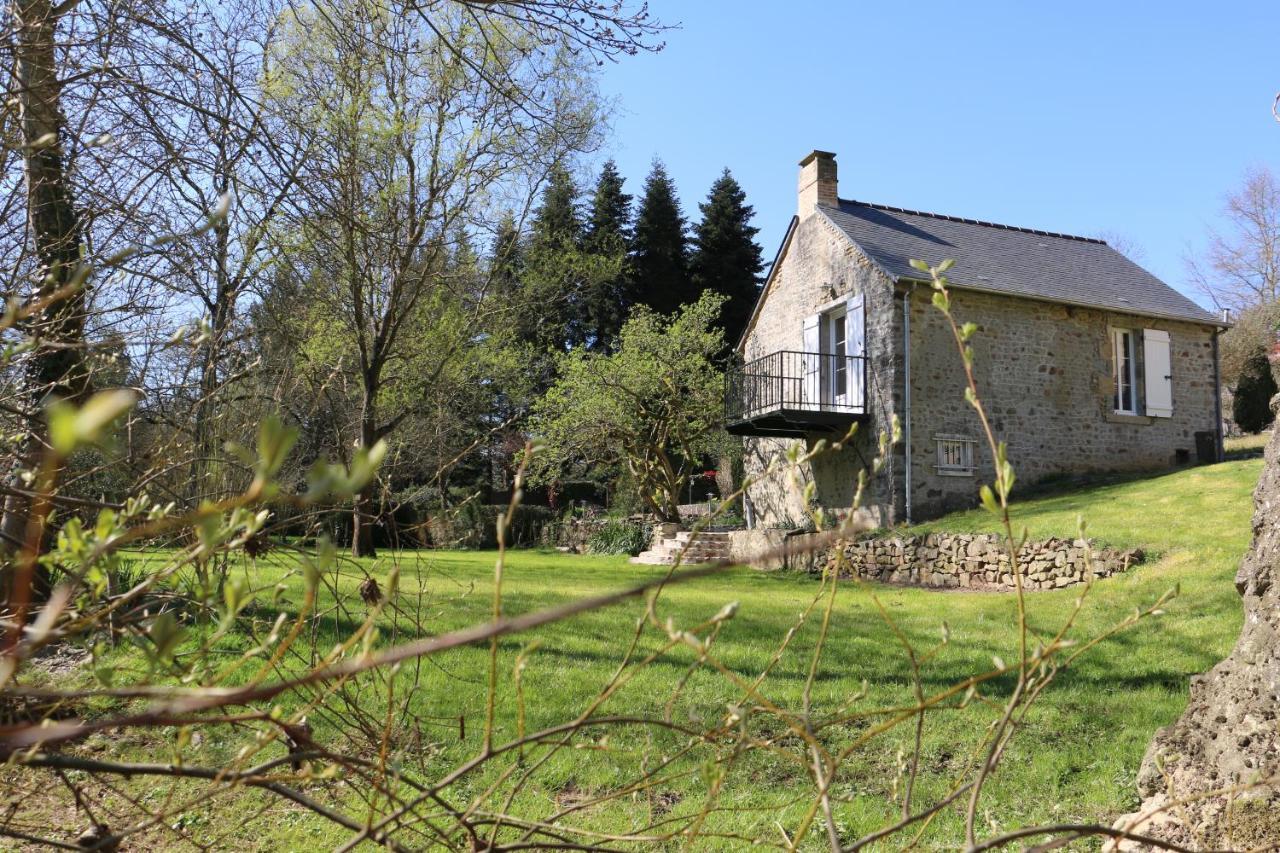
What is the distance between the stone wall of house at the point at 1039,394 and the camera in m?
15.4

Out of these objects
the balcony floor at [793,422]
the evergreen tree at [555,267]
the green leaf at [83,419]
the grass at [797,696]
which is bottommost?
the grass at [797,696]

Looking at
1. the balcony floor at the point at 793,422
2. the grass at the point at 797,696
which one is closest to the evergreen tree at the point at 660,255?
the balcony floor at the point at 793,422

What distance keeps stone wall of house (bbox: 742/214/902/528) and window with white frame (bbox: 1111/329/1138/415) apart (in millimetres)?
4635

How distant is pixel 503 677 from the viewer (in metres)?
6.09

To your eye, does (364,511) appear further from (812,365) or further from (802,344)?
(802,344)

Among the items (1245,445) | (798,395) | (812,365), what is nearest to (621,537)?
(798,395)

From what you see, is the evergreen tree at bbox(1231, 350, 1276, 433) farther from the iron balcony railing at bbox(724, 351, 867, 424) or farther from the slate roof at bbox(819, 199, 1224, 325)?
the iron balcony railing at bbox(724, 351, 867, 424)

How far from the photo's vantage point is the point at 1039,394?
16219 millimetres

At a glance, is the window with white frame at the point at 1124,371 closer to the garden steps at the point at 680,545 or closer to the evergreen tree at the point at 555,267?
the garden steps at the point at 680,545

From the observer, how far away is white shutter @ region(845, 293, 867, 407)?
16.0 m

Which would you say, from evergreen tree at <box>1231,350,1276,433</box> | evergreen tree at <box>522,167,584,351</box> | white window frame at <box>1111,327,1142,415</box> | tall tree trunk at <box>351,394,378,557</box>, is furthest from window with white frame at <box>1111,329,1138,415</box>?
tall tree trunk at <box>351,394,378,557</box>

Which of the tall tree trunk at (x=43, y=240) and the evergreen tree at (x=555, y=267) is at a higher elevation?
the evergreen tree at (x=555, y=267)

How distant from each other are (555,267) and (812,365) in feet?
25.4

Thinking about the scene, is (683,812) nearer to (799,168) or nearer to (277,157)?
(277,157)
